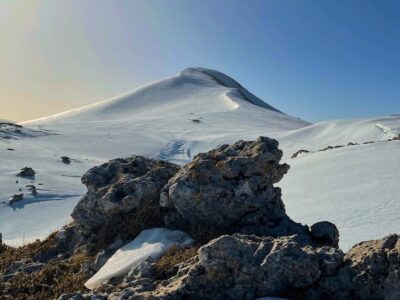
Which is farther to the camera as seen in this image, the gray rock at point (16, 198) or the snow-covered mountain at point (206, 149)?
the gray rock at point (16, 198)

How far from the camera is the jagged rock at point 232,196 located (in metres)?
6.34

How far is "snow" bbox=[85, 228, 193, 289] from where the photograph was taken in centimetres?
554

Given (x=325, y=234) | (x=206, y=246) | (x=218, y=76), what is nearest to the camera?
(x=206, y=246)

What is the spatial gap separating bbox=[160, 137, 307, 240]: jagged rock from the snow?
302 millimetres

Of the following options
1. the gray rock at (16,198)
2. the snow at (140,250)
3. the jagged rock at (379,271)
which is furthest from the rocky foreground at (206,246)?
the gray rock at (16,198)

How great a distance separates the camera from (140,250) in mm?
5957

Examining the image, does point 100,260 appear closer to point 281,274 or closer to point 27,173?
point 281,274

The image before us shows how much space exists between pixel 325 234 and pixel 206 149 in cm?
3471

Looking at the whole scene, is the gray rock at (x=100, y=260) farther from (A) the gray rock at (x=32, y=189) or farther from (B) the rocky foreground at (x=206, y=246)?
(A) the gray rock at (x=32, y=189)

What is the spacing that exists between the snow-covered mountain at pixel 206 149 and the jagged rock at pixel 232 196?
2.79 meters

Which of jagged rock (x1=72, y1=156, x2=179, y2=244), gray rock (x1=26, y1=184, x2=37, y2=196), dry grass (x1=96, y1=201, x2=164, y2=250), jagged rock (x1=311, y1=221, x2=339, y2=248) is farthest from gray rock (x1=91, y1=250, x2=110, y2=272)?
gray rock (x1=26, y1=184, x2=37, y2=196)

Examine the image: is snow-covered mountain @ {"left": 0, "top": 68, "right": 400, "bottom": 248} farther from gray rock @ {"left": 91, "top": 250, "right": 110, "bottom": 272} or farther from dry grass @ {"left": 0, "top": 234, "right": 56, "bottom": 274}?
dry grass @ {"left": 0, "top": 234, "right": 56, "bottom": 274}

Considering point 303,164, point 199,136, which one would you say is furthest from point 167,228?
point 199,136

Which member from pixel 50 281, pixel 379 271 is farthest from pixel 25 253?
pixel 379 271
